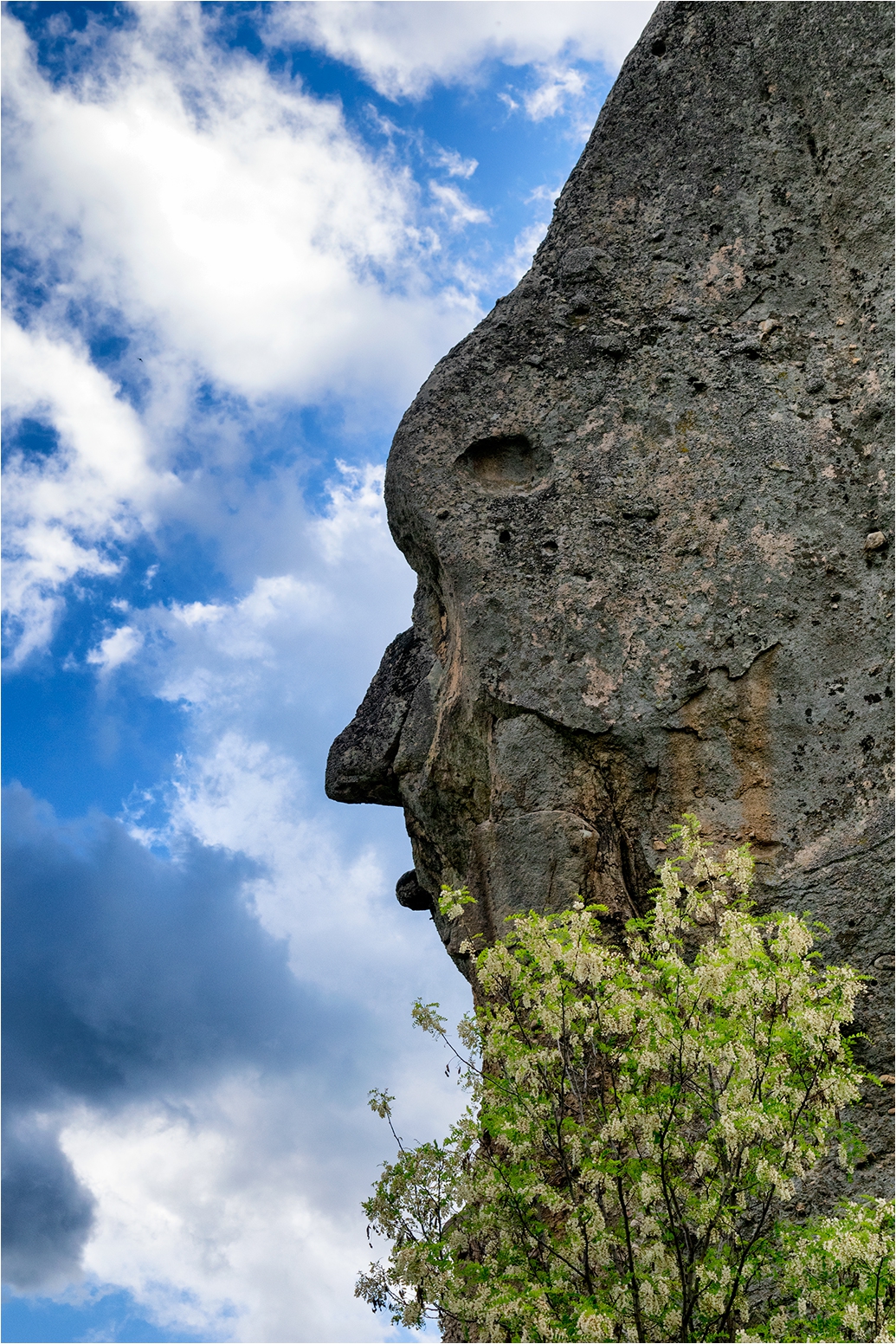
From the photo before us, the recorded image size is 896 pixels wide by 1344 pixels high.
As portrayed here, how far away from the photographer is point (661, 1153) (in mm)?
6836

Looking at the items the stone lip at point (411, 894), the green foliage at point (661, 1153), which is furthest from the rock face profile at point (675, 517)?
the green foliage at point (661, 1153)

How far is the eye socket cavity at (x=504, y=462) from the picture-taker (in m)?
11.9

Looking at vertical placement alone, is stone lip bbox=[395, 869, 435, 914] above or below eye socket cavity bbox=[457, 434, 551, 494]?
below

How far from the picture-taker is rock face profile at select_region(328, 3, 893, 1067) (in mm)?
10227

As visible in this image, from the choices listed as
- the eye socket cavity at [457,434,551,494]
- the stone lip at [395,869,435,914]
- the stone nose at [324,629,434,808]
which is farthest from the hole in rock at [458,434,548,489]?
the stone lip at [395,869,435,914]

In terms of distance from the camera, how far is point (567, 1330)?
263 inches

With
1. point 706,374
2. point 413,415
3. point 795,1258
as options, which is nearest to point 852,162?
point 706,374

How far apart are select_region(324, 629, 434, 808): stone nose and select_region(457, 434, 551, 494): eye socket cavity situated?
6.54 feet

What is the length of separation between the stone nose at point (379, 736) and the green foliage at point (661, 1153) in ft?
16.7

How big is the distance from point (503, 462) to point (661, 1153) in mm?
7191

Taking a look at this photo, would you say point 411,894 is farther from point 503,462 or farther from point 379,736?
point 503,462

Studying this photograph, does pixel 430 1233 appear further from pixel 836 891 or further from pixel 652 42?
pixel 652 42

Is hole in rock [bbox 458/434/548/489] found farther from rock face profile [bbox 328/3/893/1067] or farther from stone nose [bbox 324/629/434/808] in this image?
stone nose [bbox 324/629/434/808]

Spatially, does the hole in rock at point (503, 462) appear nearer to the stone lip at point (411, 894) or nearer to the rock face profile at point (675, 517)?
the rock face profile at point (675, 517)
